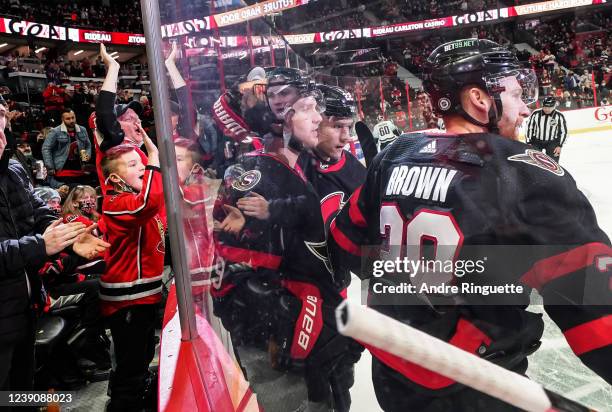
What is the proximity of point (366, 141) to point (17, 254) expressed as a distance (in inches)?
40.3

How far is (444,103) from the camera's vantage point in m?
0.51

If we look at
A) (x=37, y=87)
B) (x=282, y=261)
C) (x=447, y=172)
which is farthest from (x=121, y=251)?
(x=37, y=87)

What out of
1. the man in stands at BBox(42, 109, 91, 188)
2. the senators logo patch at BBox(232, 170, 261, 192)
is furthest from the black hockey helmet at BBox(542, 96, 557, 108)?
the man in stands at BBox(42, 109, 91, 188)

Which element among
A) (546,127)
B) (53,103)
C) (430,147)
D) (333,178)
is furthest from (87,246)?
(53,103)

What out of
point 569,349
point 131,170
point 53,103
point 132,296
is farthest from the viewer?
point 53,103

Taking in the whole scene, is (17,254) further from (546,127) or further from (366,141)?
(546,127)

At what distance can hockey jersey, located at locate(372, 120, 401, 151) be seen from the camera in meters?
0.58

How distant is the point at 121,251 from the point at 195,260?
2.83ft

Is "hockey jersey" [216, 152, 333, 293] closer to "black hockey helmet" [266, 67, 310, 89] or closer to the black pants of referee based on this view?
"black hockey helmet" [266, 67, 310, 89]

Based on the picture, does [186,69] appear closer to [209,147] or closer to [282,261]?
[209,147]

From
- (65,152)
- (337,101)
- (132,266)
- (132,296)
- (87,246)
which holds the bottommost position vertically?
(132,296)

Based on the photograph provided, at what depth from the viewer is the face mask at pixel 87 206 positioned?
8.19 feet

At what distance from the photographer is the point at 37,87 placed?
25.9ft

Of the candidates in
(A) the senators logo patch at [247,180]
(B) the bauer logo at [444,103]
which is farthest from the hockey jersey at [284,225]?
(B) the bauer logo at [444,103]
